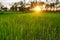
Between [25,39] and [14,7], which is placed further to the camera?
[14,7]

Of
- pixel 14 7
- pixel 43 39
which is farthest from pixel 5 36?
pixel 14 7

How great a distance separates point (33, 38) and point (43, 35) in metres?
0.27

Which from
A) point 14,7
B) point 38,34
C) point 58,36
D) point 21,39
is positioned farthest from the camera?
point 14,7

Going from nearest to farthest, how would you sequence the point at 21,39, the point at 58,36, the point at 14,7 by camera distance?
the point at 21,39 → the point at 58,36 → the point at 14,7

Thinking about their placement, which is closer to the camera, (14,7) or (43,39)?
(43,39)

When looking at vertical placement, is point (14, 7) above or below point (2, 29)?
below

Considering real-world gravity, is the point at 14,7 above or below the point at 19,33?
below

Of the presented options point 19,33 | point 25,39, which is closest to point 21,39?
point 25,39

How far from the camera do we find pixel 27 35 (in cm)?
328

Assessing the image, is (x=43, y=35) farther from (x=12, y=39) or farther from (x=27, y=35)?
(x=12, y=39)

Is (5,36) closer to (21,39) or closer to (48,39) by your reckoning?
(21,39)

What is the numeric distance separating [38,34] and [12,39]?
635 mm

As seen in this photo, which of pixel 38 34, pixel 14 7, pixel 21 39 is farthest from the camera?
pixel 14 7

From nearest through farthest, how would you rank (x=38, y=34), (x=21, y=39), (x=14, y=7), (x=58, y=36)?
(x=21, y=39)
(x=58, y=36)
(x=38, y=34)
(x=14, y=7)
